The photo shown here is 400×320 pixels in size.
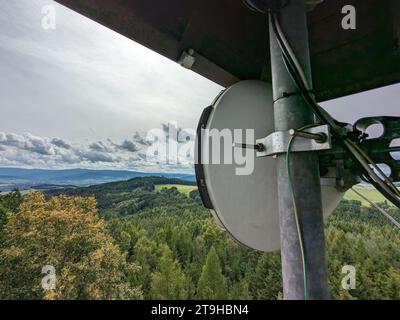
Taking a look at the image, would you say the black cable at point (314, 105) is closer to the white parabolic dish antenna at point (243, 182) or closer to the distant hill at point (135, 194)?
the white parabolic dish antenna at point (243, 182)

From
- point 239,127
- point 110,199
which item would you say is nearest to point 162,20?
point 239,127

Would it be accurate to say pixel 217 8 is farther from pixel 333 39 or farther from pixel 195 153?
pixel 195 153

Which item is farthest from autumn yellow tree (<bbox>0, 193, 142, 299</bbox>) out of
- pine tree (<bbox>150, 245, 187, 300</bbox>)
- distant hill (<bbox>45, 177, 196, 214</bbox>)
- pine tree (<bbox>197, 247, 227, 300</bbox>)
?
distant hill (<bbox>45, 177, 196, 214</bbox>)

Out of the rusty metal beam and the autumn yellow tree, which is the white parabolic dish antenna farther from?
the autumn yellow tree

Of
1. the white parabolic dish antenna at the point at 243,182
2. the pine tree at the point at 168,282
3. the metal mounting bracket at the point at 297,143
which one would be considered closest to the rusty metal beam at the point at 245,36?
the white parabolic dish antenna at the point at 243,182

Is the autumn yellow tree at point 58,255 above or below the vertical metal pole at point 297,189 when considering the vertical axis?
below

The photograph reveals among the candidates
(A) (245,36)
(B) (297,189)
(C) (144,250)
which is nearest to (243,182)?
(B) (297,189)

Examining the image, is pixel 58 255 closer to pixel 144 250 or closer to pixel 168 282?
pixel 168 282
